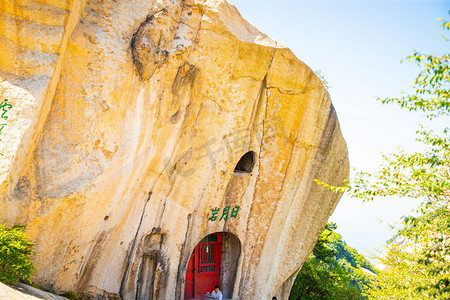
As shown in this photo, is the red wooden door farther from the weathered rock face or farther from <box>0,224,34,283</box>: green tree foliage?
<box>0,224,34,283</box>: green tree foliage

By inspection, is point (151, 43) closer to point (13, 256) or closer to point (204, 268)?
point (13, 256)

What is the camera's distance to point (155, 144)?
8078 millimetres

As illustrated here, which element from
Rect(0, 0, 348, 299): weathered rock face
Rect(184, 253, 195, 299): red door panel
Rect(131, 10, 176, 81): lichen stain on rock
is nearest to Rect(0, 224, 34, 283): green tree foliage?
Rect(0, 0, 348, 299): weathered rock face

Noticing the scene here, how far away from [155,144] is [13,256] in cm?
366

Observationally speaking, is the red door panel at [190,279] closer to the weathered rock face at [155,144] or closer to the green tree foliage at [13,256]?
the weathered rock face at [155,144]

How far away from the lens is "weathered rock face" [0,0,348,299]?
6.43 m

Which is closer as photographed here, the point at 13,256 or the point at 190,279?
the point at 13,256

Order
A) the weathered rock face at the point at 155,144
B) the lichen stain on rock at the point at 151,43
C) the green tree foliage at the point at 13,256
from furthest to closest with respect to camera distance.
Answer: the lichen stain on rock at the point at 151,43 < the weathered rock face at the point at 155,144 < the green tree foliage at the point at 13,256

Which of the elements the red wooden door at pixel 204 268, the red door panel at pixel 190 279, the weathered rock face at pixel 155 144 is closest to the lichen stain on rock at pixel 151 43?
the weathered rock face at pixel 155 144

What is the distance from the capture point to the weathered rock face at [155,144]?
6.43 m

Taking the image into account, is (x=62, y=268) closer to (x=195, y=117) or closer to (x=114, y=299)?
(x=114, y=299)

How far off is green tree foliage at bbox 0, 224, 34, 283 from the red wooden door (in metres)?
5.46

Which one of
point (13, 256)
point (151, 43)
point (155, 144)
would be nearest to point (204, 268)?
point (155, 144)

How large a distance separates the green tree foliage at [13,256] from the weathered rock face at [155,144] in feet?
1.96
